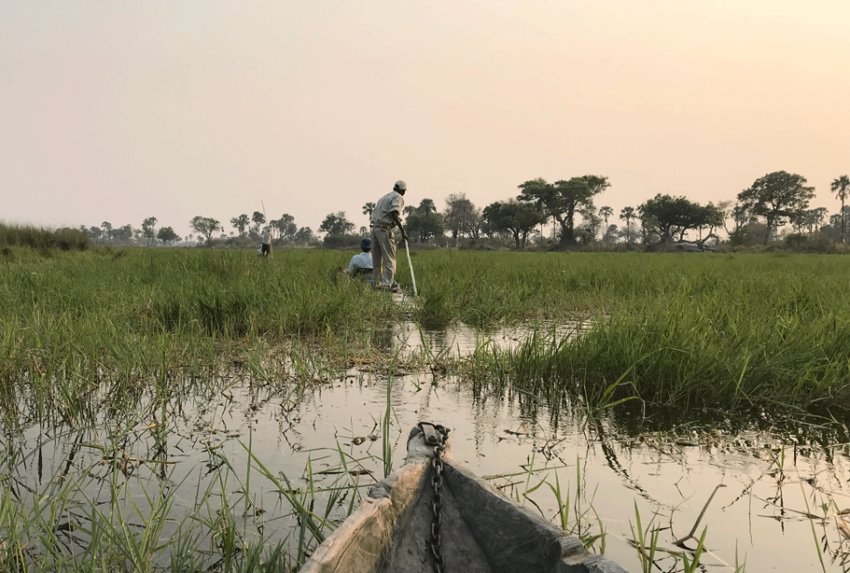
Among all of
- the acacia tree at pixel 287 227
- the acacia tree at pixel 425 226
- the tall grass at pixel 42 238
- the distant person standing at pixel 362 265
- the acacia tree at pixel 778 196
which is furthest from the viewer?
the acacia tree at pixel 287 227

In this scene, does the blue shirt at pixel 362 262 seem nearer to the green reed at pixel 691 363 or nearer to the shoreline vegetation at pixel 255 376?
the shoreline vegetation at pixel 255 376

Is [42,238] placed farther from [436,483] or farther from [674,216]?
[674,216]

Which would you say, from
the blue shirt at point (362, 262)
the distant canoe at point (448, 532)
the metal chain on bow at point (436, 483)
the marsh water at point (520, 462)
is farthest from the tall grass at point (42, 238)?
the distant canoe at point (448, 532)

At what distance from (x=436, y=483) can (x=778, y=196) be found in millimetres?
69101

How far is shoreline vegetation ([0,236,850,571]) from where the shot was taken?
6.39 feet

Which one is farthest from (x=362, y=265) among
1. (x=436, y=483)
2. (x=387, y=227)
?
(x=436, y=483)

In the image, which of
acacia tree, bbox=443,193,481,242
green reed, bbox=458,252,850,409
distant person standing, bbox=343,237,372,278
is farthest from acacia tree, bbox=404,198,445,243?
green reed, bbox=458,252,850,409

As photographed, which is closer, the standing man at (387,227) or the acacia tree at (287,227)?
the standing man at (387,227)

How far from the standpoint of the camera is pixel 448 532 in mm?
1947

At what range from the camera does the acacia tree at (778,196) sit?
58.0 metres

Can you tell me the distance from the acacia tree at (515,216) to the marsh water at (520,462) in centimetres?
5874

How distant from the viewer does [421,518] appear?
76.1 inches

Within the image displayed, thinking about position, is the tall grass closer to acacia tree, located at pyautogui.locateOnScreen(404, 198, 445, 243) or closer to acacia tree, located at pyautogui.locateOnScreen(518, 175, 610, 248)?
acacia tree, located at pyautogui.locateOnScreen(518, 175, 610, 248)

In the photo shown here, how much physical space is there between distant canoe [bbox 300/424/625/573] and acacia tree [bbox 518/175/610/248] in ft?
201
